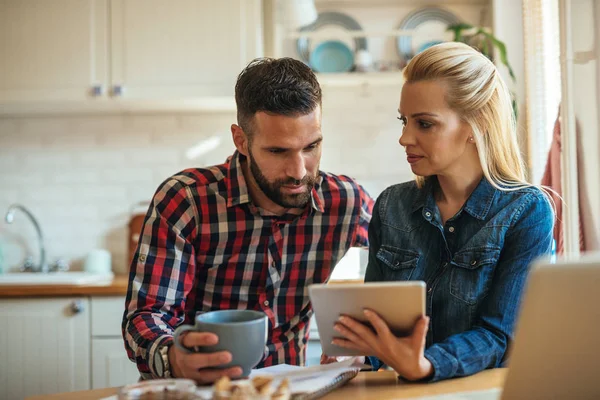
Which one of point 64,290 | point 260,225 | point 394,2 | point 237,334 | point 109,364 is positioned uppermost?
point 394,2

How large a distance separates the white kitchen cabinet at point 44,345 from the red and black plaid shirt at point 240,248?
1.23 metres

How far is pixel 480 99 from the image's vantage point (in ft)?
4.77

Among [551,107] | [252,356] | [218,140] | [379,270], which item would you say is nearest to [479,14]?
[551,107]

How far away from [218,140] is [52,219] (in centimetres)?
97

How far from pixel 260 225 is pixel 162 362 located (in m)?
0.50

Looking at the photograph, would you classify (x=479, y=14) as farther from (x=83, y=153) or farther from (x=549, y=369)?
(x=549, y=369)

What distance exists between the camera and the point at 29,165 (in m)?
3.36

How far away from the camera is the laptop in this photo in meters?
0.78

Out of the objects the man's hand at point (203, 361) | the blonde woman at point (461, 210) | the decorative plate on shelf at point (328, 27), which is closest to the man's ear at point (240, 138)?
the blonde woman at point (461, 210)

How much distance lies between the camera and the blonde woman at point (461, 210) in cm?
131

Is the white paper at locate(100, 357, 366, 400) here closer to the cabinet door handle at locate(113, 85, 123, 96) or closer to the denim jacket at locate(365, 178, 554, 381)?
the denim jacket at locate(365, 178, 554, 381)

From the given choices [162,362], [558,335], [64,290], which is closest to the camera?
[558,335]

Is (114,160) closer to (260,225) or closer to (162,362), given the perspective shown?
(260,225)

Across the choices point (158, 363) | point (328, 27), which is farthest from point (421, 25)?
point (158, 363)
